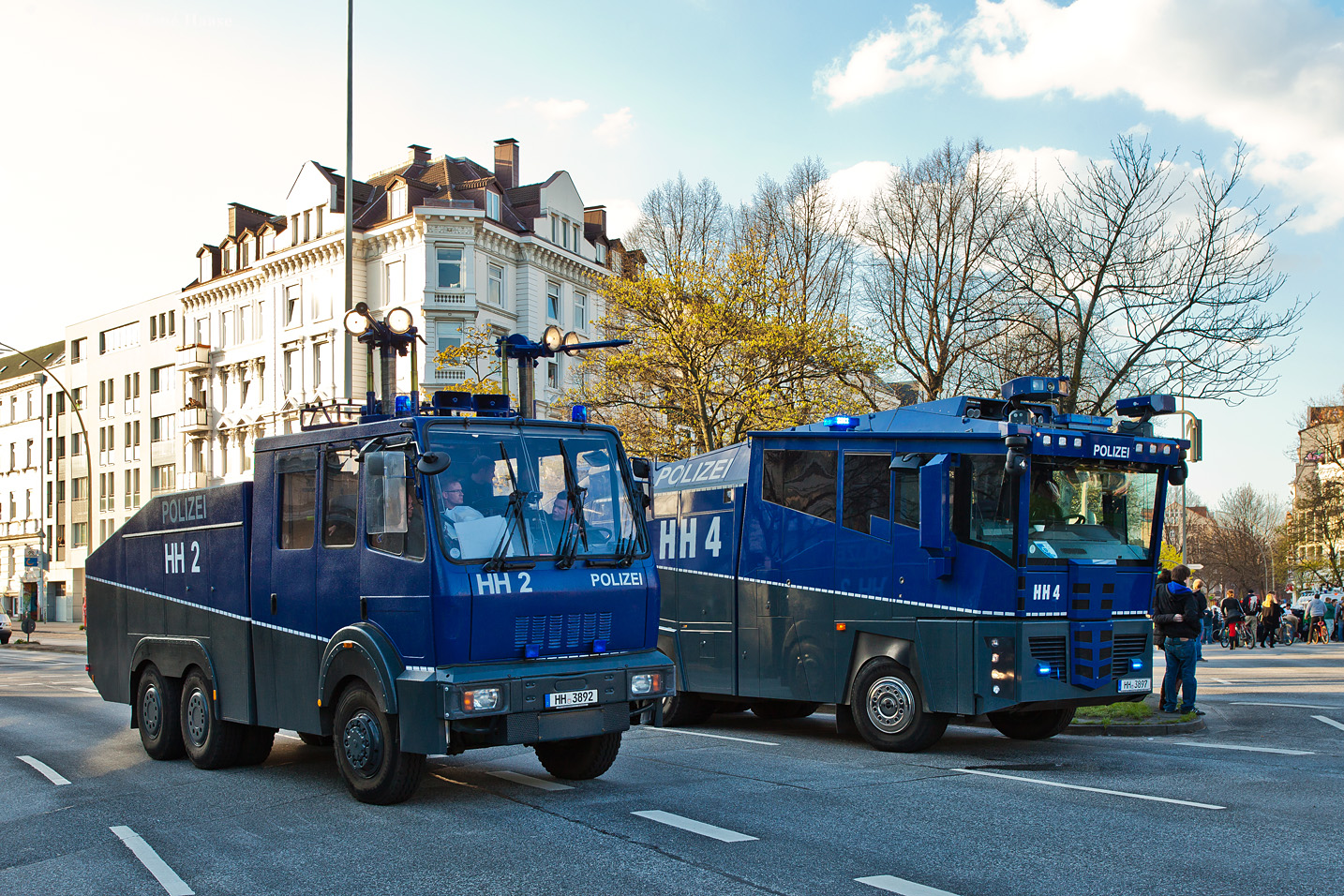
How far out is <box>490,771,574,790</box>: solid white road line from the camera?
29.7 ft

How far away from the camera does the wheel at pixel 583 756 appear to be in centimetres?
920

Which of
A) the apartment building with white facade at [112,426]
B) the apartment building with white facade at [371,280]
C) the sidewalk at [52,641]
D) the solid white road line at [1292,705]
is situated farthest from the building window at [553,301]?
the solid white road line at [1292,705]

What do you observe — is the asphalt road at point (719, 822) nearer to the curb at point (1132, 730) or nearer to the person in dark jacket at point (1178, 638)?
the curb at point (1132, 730)

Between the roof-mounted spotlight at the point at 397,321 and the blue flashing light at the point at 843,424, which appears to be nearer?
the roof-mounted spotlight at the point at 397,321

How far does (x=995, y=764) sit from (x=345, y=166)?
14.1 meters

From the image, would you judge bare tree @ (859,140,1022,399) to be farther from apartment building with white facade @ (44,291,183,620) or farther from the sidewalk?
apartment building with white facade @ (44,291,183,620)

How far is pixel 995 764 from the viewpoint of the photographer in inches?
407

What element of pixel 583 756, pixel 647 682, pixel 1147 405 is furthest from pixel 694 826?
pixel 1147 405

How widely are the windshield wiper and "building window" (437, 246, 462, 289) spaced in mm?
40882

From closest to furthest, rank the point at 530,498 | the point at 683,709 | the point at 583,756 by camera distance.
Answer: the point at 530,498 < the point at 583,756 < the point at 683,709

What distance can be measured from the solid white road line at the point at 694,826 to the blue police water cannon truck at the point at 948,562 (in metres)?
3.91

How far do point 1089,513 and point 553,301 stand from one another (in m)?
43.2

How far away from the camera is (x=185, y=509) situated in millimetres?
11008

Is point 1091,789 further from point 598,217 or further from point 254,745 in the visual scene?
point 598,217
